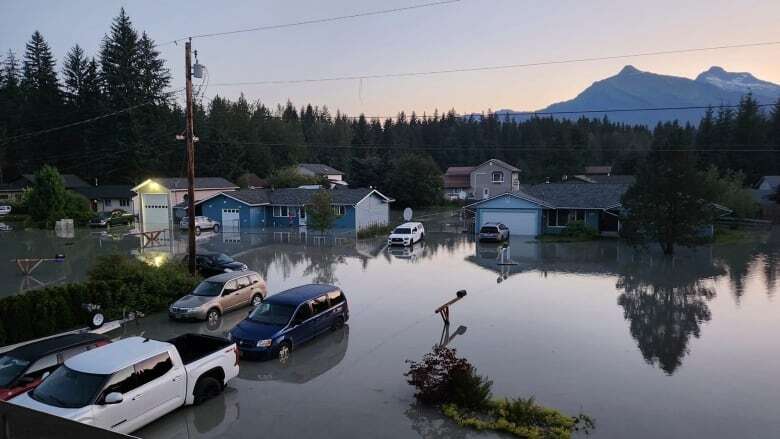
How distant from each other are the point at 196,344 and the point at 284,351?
263 cm

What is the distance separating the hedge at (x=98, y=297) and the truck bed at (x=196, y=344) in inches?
251

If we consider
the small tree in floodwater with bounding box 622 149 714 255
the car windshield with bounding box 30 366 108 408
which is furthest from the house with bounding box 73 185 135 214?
the car windshield with bounding box 30 366 108 408

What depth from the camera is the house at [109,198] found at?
5777cm

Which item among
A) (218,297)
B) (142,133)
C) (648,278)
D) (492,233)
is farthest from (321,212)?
(142,133)

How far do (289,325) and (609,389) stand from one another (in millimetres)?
7928

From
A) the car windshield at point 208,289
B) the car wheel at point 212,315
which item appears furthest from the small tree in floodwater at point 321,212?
the car wheel at point 212,315

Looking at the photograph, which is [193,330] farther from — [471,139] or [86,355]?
[471,139]

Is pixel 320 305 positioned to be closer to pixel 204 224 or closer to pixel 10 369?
pixel 10 369

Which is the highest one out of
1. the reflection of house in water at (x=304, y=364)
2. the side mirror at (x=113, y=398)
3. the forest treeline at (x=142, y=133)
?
the forest treeline at (x=142, y=133)

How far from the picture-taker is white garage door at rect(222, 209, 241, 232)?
154ft

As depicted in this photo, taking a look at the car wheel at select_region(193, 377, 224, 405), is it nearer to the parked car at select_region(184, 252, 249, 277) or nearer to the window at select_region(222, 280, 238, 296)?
the window at select_region(222, 280, 238, 296)

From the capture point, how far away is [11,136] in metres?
74.2

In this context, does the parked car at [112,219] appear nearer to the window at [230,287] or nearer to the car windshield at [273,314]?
the window at [230,287]

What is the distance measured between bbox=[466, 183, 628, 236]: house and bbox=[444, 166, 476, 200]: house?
38066 mm
